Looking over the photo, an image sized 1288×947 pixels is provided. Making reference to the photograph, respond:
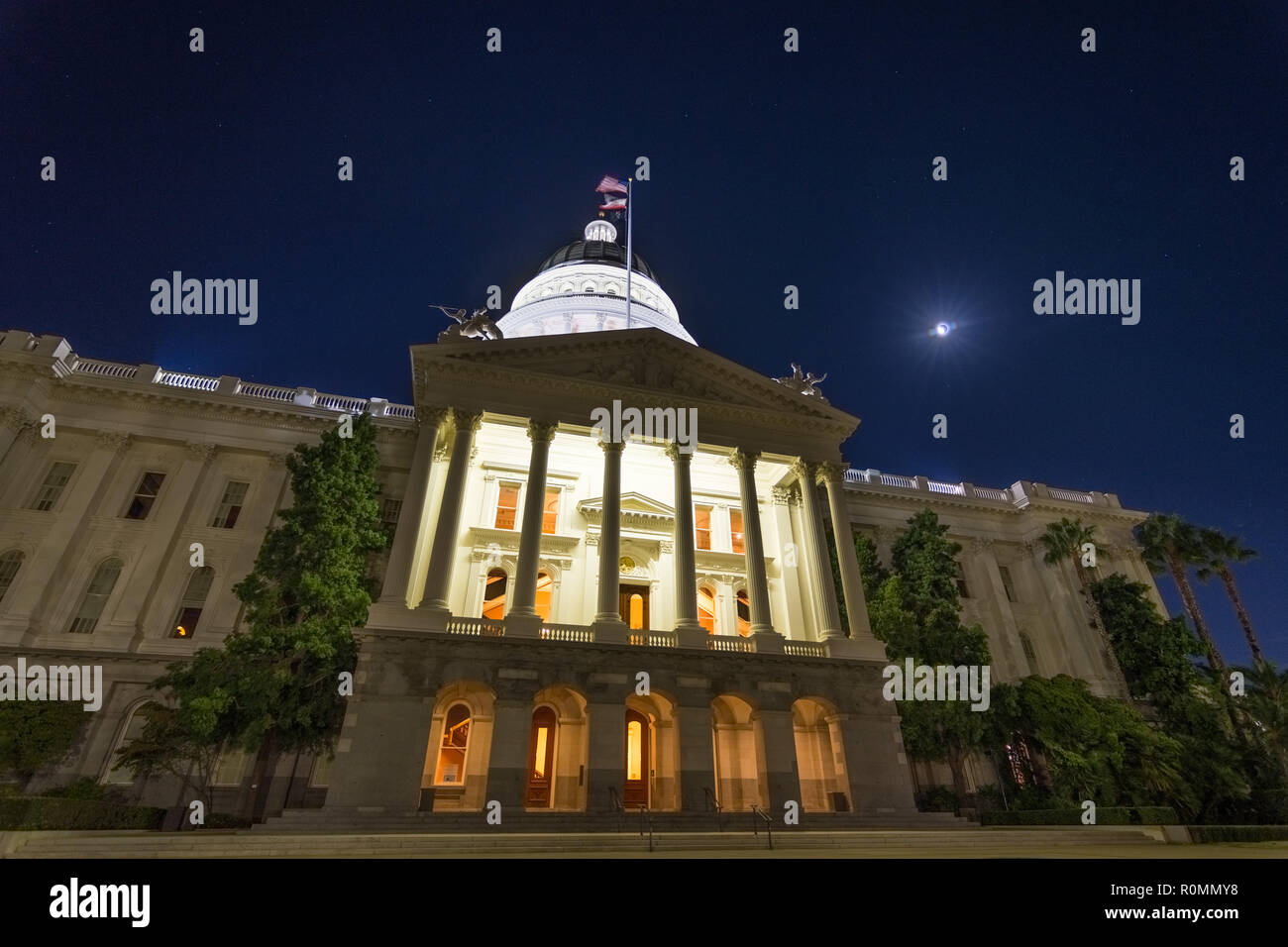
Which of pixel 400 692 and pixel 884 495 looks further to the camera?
pixel 884 495

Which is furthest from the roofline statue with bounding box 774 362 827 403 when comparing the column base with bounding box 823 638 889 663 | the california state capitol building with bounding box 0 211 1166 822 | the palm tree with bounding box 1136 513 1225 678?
the palm tree with bounding box 1136 513 1225 678

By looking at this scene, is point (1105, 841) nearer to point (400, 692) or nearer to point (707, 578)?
point (707, 578)

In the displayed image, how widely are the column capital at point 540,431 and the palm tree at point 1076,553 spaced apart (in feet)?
93.9

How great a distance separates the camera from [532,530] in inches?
939

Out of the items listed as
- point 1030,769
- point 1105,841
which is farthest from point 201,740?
point 1030,769

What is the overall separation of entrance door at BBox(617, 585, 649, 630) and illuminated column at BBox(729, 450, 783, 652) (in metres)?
5.09

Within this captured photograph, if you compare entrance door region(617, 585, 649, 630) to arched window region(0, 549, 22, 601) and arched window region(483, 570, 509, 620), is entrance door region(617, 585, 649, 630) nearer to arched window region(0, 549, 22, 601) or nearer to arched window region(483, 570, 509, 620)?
arched window region(483, 570, 509, 620)

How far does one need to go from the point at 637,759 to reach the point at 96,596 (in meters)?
22.6

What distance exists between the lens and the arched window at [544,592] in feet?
89.6

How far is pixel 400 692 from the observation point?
19.5 metres

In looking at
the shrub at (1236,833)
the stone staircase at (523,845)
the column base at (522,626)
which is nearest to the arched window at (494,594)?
the column base at (522,626)

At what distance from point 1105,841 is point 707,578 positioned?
16.5 m

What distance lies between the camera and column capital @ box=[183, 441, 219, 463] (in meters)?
29.4
